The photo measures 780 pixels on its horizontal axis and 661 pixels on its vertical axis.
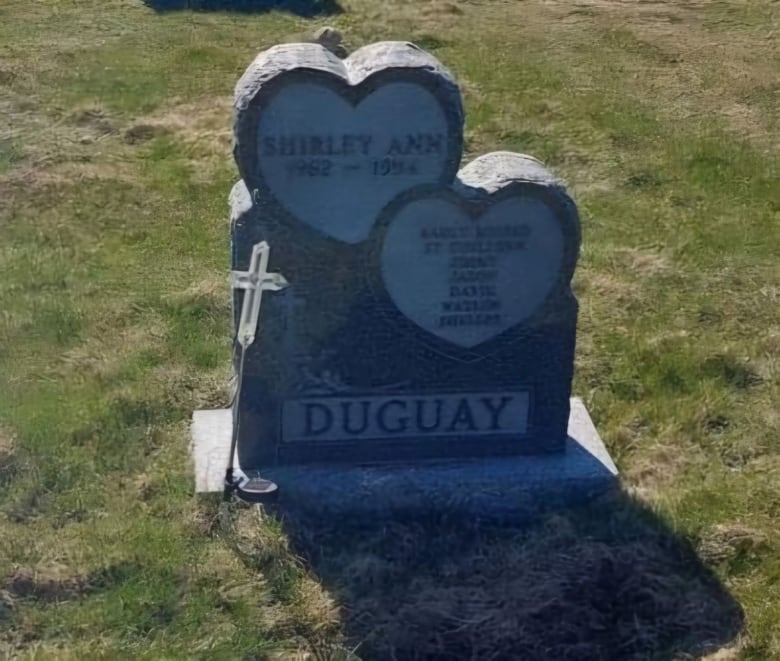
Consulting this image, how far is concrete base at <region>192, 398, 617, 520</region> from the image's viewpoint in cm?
523

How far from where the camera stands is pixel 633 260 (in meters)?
7.91

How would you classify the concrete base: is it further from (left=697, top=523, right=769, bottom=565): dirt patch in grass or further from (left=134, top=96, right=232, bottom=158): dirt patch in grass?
(left=134, top=96, right=232, bottom=158): dirt patch in grass

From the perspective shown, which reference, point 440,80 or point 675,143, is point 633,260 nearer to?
point 675,143

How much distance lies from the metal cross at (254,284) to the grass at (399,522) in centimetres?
80

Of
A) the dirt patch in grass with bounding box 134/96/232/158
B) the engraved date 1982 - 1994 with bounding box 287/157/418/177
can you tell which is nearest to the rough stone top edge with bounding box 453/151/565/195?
the engraved date 1982 - 1994 with bounding box 287/157/418/177

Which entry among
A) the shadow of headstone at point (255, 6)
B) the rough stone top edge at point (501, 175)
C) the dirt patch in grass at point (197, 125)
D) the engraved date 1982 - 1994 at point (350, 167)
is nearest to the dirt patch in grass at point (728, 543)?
the rough stone top edge at point (501, 175)

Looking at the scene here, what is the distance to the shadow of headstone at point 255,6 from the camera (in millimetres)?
13328

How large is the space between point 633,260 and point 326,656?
4044 mm

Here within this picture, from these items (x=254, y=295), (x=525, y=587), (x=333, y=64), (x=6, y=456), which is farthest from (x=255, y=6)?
(x=525, y=587)

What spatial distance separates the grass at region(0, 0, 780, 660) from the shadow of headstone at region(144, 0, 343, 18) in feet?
4.60

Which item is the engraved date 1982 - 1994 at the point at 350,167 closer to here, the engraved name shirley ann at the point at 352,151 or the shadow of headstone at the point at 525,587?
the engraved name shirley ann at the point at 352,151

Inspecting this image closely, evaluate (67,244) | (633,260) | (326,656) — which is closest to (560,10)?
(633,260)

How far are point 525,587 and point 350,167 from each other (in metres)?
1.68

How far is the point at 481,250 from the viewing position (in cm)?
509
